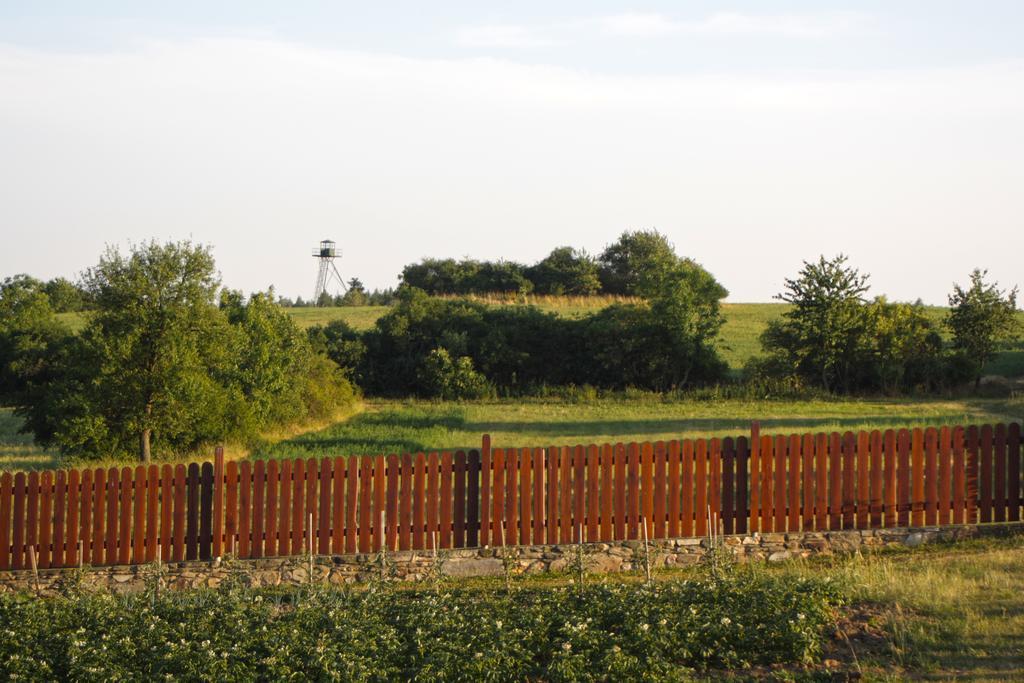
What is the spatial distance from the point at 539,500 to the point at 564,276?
62.1 metres

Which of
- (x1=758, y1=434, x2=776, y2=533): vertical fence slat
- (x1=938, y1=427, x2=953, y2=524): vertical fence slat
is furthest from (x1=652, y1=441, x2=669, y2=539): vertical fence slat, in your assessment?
(x1=938, y1=427, x2=953, y2=524): vertical fence slat

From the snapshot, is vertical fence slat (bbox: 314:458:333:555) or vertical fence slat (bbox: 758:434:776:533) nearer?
vertical fence slat (bbox: 314:458:333:555)

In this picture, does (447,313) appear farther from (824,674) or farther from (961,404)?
(824,674)

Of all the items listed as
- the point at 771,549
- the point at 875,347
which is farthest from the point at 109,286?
the point at 875,347

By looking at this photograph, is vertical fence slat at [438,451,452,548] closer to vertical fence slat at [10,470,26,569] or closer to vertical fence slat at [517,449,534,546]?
vertical fence slat at [517,449,534,546]

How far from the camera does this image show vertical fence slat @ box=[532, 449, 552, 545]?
13.0 metres

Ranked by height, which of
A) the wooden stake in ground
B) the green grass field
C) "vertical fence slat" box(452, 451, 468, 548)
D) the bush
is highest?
the green grass field

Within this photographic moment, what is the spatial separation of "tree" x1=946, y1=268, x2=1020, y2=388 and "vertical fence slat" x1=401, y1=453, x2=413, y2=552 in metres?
34.7

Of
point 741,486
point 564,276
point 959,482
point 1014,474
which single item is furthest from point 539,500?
point 564,276

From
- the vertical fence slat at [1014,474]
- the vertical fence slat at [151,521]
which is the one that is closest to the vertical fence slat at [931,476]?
the vertical fence slat at [1014,474]

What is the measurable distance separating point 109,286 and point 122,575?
1282cm

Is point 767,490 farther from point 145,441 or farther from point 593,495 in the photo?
point 145,441

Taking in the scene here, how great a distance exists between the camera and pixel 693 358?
4328cm

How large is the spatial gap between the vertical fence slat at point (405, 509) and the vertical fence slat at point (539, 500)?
158 centimetres
